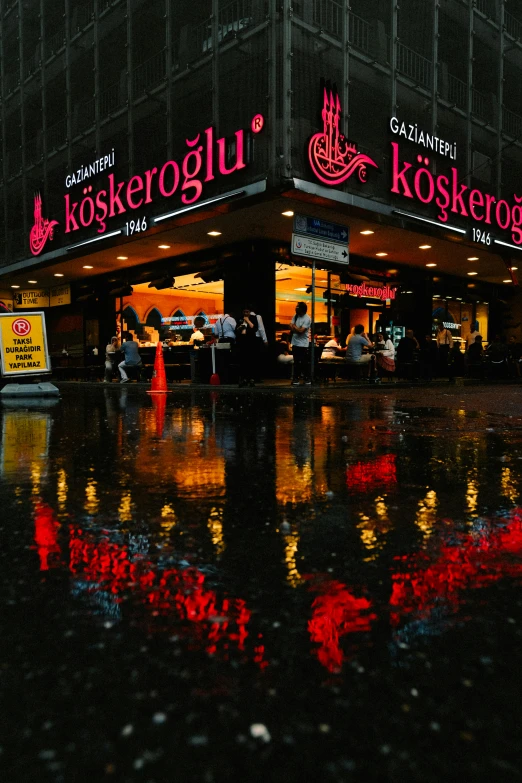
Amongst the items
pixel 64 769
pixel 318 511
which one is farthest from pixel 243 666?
pixel 318 511

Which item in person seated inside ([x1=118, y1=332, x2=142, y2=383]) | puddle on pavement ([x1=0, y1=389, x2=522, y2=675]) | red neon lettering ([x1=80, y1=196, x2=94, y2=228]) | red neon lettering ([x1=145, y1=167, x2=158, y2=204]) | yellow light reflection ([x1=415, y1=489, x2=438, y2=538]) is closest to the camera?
puddle on pavement ([x1=0, y1=389, x2=522, y2=675])

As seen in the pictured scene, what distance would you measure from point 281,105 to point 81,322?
51.6ft

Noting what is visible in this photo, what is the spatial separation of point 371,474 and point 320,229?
12.8 metres

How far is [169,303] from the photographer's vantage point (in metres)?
25.5

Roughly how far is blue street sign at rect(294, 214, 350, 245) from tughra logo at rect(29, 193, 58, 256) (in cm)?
1047

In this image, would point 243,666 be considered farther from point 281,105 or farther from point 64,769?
point 281,105

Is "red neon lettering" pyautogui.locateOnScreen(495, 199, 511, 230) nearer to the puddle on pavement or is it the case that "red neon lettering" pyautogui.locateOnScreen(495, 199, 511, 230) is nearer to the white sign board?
the white sign board

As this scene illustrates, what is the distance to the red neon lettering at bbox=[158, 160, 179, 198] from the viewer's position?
16.6 m

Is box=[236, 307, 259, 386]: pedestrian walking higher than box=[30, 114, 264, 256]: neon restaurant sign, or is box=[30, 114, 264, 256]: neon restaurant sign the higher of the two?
box=[30, 114, 264, 256]: neon restaurant sign

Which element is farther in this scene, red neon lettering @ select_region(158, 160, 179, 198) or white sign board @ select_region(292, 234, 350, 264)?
red neon lettering @ select_region(158, 160, 179, 198)

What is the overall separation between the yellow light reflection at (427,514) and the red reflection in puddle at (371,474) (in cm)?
33

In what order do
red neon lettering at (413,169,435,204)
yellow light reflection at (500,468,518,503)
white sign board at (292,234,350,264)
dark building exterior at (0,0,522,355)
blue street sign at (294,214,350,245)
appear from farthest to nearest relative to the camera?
red neon lettering at (413,169,435,204), blue street sign at (294,214,350,245), dark building exterior at (0,0,522,355), white sign board at (292,234,350,264), yellow light reflection at (500,468,518,503)

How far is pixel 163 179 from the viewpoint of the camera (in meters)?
17.0

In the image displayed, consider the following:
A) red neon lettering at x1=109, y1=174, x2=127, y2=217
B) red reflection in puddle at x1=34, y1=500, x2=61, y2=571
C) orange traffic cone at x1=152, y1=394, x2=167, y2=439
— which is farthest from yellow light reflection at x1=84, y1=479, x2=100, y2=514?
red neon lettering at x1=109, y1=174, x2=127, y2=217
